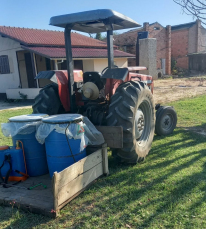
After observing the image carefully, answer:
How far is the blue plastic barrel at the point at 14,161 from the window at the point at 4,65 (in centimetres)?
1391

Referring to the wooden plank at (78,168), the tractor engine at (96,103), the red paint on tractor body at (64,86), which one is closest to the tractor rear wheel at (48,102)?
the red paint on tractor body at (64,86)

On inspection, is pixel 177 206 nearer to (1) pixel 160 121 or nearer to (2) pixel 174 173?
(2) pixel 174 173

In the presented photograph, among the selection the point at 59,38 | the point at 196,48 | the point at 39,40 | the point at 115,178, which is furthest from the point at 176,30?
the point at 115,178

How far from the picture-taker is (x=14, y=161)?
3422mm

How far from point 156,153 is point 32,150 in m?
2.39

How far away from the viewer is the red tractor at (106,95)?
3.68 m

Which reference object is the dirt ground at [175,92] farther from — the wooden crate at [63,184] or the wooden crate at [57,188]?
the wooden crate at [57,188]

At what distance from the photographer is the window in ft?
52.3

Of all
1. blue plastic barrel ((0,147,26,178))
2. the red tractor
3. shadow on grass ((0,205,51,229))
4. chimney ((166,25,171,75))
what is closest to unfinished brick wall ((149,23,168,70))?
chimney ((166,25,171,75))

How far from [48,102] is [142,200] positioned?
2.33 m

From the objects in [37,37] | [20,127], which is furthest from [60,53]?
→ [20,127]

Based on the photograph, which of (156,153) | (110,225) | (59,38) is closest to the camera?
(110,225)

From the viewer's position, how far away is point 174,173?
12.4 feet

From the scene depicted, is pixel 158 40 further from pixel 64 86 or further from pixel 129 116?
pixel 129 116
